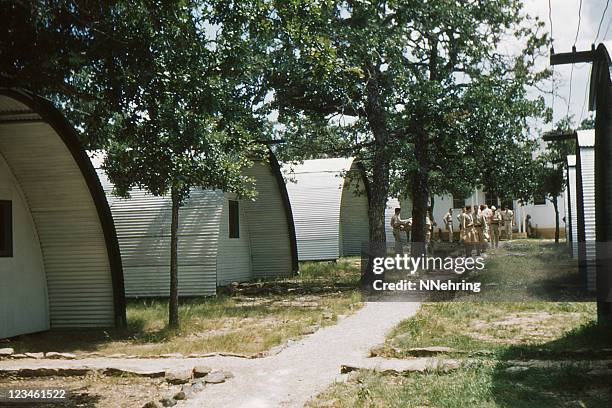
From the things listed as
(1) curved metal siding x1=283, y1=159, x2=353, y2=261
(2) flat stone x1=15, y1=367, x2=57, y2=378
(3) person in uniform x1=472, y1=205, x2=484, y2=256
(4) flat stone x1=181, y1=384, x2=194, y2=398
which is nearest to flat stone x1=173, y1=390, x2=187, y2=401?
(4) flat stone x1=181, y1=384, x2=194, y2=398

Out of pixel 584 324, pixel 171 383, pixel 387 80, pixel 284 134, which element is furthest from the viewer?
pixel 284 134

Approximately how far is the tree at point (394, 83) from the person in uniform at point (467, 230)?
2295mm

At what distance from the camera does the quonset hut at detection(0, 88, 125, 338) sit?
11695 mm

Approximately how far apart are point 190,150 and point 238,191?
3.30 metres

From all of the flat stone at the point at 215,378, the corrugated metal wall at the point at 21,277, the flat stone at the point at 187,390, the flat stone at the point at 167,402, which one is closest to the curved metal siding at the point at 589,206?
the flat stone at the point at 215,378

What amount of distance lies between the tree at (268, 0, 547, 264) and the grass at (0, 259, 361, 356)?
3.95 metres

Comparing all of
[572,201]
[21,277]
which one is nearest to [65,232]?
[21,277]

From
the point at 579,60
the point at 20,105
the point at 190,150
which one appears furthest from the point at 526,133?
the point at 20,105

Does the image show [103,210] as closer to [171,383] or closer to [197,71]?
[197,71]

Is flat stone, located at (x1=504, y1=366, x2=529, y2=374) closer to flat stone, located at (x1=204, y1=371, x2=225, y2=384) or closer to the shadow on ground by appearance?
the shadow on ground

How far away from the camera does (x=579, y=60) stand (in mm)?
10789

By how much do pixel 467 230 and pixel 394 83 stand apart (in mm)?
7225

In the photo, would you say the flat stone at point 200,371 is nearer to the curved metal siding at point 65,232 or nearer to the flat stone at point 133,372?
the flat stone at point 133,372

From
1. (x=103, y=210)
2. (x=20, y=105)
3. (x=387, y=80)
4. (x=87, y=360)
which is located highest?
(x=387, y=80)
